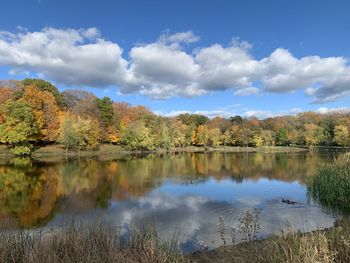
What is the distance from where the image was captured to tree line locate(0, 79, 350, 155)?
64.1 m

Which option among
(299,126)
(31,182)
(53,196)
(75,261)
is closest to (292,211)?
(75,261)

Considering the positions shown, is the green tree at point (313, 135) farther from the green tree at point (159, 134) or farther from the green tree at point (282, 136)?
the green tree at point (159, 134)

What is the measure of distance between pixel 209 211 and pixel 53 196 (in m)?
11.3

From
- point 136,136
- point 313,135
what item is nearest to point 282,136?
point 313,135

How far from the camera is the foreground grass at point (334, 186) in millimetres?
18219

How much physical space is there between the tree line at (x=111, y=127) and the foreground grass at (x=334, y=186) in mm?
52084

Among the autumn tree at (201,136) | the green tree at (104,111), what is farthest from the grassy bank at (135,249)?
the autumn tree at (201,136)

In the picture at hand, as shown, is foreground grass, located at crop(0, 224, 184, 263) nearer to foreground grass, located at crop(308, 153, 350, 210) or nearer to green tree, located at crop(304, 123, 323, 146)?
foreground grass, located at crop(308, 153, 350, 210)

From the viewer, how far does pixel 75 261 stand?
762cm

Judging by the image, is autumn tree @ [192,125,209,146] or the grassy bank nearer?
the grassy bank

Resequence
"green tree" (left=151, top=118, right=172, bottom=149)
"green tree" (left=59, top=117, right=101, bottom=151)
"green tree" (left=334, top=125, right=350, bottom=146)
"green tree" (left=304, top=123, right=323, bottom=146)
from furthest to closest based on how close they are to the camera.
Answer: "green tree" (left=304, top=123, right=323, bottom=146) → "green tree" (left=334, top=125, right=350, bottom=146) → "green tree" (left=151, top=118, right=172, bottom=149) → "green tree" (left=59, top=117, right=101, bottom=151)

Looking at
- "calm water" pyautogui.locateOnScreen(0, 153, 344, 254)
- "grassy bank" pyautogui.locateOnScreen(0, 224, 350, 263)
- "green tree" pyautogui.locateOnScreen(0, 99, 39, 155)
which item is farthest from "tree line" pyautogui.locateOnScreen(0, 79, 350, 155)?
"grassy bank" pyautogui.locateOnScreen(0, 224, 350, 263)

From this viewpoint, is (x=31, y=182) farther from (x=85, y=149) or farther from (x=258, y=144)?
(x=258, y=144)

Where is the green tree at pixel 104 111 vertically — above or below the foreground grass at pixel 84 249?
above
